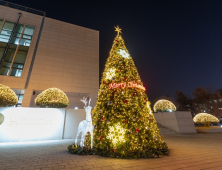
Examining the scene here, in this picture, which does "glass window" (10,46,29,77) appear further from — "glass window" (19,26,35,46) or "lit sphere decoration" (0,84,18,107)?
"lit sphere decoration" (0,84,18,107)

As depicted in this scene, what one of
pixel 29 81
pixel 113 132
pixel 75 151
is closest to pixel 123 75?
pixel 113 132

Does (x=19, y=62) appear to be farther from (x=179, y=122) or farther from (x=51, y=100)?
(x=179, y=122)

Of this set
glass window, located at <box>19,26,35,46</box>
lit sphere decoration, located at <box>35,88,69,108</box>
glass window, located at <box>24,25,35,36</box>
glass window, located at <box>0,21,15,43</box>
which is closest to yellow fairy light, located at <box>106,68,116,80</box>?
lit sphere decoration, located at <box>35,88,69,108</box>

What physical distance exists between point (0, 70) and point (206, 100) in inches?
1587

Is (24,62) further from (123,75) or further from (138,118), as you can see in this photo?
(138,118)

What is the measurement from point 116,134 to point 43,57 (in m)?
17.9

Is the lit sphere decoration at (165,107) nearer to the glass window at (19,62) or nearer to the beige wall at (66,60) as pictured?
the beige wall at (66,60)

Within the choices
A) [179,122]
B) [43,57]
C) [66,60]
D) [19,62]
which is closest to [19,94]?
[19,62]

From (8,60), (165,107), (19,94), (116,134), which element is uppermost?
(8,60)

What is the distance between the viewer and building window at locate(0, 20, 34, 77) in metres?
16.3

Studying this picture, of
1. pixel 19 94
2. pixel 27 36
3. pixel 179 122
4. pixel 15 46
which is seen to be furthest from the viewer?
pixel 27 36

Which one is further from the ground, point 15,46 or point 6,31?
point 6,31

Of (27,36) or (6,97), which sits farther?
(27,36)

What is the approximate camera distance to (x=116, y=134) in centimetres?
445
